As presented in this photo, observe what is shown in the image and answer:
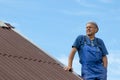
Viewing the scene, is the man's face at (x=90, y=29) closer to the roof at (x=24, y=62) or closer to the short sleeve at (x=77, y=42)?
the short sleeve at (x=77, y=42)

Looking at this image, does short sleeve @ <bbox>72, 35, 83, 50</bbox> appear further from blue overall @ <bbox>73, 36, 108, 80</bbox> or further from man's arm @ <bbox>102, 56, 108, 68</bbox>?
man's arm @ <bbox>102, 56, 108, 68</bbox>

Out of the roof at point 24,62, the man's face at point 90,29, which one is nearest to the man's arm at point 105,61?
the man's face at point 90,29

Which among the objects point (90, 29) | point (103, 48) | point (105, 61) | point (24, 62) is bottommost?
point (24, 62)

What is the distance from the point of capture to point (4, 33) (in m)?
9.60

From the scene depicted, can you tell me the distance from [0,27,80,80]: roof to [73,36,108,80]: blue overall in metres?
1.10

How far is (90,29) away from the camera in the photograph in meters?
6.43

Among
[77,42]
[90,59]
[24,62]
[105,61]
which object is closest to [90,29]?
[77,42]

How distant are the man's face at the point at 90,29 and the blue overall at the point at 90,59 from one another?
4.5 inches

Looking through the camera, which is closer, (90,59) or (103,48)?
(90,59)

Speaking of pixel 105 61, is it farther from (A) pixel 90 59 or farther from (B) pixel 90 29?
(B) pixel 90 29

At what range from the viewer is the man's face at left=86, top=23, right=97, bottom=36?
252 inches

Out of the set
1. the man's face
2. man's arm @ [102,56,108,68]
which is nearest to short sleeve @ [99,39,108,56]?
man's arm @ [102,56,108,68]

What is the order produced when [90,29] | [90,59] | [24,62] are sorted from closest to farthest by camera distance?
[90,29]
[90,59]
[24,62]

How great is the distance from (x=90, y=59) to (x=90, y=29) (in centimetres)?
44
